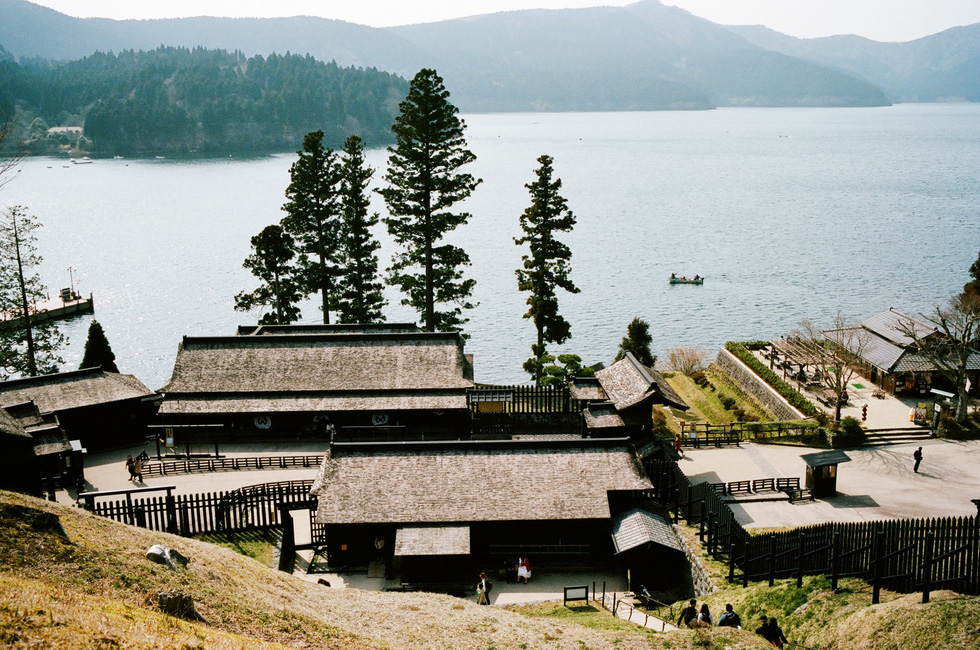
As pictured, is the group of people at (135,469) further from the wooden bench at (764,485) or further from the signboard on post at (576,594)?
the wooden bench at (764,485)

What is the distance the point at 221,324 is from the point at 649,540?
6666 centimetres

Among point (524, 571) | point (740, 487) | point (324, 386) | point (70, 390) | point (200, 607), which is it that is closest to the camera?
point (200, 607)

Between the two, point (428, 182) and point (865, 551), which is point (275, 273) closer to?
point (428, 182)

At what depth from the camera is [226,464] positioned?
114ft

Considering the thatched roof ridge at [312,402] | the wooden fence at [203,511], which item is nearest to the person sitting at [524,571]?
the wooden fence at [203,511]

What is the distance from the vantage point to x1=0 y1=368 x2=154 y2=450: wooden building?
36406mm

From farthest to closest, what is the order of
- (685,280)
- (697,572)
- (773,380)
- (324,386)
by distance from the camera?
(685,280)
(773,380)
(324,386)
(697,572)

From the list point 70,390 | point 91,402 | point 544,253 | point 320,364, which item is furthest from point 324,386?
point 544,253

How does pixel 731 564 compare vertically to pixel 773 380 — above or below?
above

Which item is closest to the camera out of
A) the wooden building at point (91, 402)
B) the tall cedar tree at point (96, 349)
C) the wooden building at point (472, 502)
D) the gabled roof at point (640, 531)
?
the gabled roof at point (640, 531)

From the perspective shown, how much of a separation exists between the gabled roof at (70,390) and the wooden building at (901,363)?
1797 inches

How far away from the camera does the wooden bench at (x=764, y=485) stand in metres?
32.9

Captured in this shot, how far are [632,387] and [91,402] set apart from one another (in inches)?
1088

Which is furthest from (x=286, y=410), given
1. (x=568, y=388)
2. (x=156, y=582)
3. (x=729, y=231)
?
(x=729, y=231)
